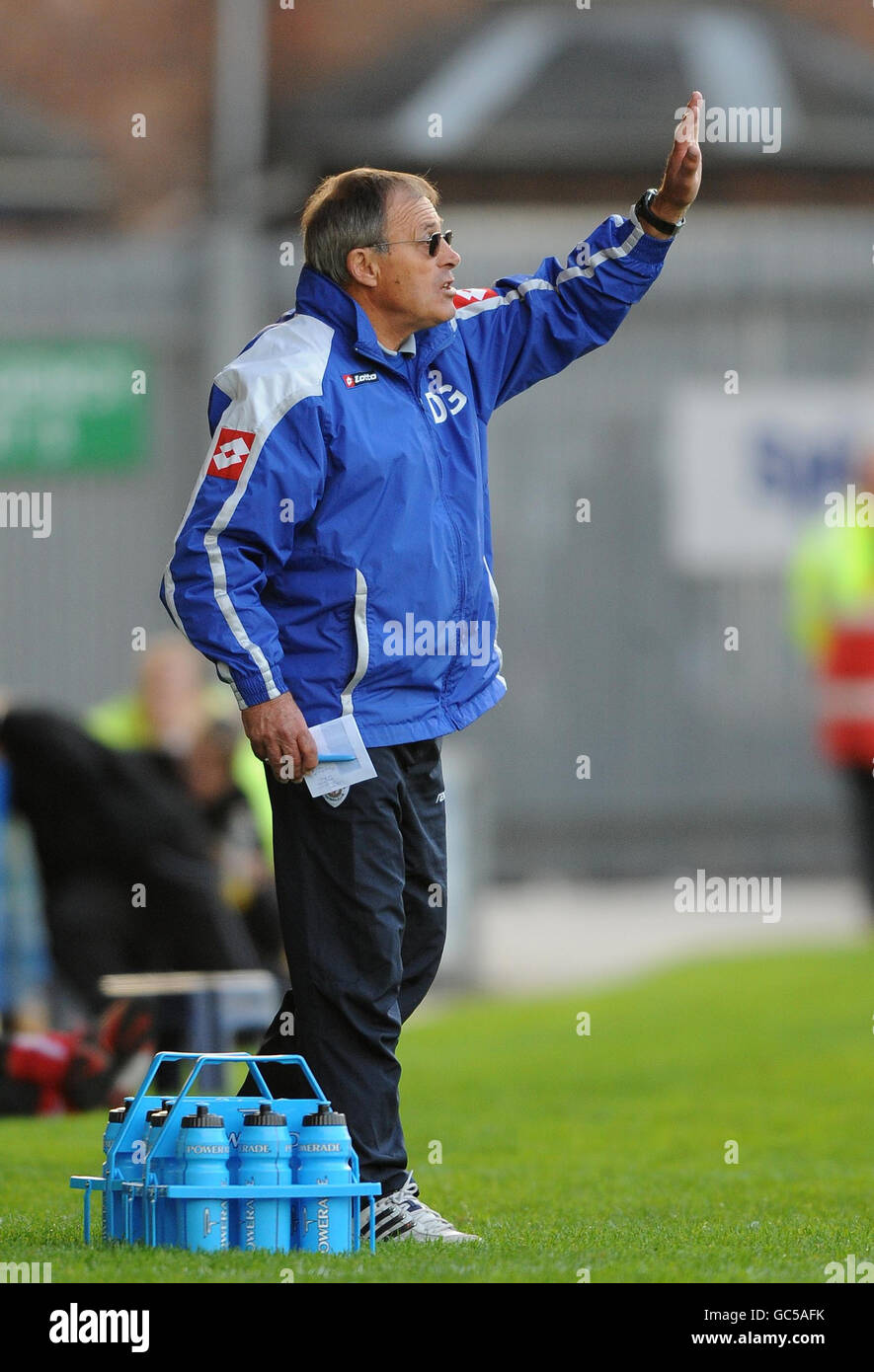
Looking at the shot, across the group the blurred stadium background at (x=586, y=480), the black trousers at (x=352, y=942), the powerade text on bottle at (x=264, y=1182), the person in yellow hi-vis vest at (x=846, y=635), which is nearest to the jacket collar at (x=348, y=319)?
the black trousers at (x=352, y=942)

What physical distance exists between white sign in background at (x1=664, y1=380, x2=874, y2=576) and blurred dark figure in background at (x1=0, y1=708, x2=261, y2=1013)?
32.0ft

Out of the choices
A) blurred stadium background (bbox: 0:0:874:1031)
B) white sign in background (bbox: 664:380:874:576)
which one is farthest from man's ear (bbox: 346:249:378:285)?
white sign in background (bbox: 664:380:874:576)

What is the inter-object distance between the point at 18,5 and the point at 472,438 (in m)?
21.4

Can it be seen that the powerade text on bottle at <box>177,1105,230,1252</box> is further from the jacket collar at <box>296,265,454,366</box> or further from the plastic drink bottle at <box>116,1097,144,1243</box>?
the jacket collar at <box>296,265,454,366</box>

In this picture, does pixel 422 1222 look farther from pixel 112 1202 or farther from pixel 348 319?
pixel 348 319

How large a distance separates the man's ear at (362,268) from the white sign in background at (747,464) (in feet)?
44.7

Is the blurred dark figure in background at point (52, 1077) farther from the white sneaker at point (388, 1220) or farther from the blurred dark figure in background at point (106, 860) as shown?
the white sneaker at point (388, 1220)

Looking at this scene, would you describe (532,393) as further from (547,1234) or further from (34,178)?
(547,1234)

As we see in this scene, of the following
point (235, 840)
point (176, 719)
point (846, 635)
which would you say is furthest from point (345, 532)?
point (846, 635)

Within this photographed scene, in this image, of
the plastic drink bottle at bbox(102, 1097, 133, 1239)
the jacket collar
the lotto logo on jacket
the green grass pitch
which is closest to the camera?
the green grass pitch

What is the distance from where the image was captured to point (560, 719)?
1828 centimetres

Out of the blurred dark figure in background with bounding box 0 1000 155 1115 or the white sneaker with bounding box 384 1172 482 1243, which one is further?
the blurred dark figure in background with bounding box 0 1000 155 1115

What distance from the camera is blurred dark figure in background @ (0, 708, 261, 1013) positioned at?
9102 millimetres
